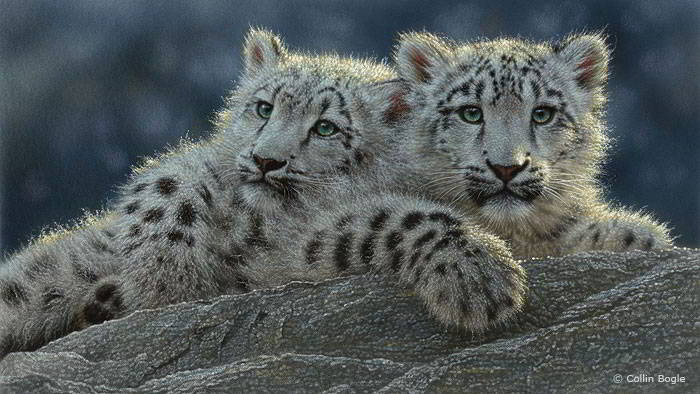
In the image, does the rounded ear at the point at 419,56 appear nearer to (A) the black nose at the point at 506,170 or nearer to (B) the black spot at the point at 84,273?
(A) the black nose at the point at 506,170

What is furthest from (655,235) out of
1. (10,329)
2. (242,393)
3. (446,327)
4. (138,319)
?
(10,329)

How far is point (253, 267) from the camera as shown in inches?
146

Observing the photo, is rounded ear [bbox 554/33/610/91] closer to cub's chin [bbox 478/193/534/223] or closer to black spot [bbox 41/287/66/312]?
cub's chin [bbox 478/193/534/223]

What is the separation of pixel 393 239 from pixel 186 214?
0.99 m

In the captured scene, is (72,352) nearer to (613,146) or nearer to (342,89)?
(342,89)

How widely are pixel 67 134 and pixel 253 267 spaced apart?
979 millimetres

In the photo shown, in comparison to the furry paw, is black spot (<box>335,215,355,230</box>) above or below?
above

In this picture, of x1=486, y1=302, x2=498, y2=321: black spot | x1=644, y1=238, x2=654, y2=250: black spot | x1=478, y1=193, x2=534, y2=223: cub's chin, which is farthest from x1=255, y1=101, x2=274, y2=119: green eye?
x1=644, y1=238, x2=654, y2=250: black spot

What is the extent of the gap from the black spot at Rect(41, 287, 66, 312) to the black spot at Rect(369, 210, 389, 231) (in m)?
1.47

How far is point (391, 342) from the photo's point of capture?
3166 mm

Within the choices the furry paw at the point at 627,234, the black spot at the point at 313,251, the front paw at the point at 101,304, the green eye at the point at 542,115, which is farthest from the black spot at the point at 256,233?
the furry paw at the point at 627,234

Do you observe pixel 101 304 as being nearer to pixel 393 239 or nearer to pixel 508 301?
pixel 393 239

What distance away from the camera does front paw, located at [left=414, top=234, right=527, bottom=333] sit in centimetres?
300

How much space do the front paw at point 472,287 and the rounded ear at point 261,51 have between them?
1477mm
